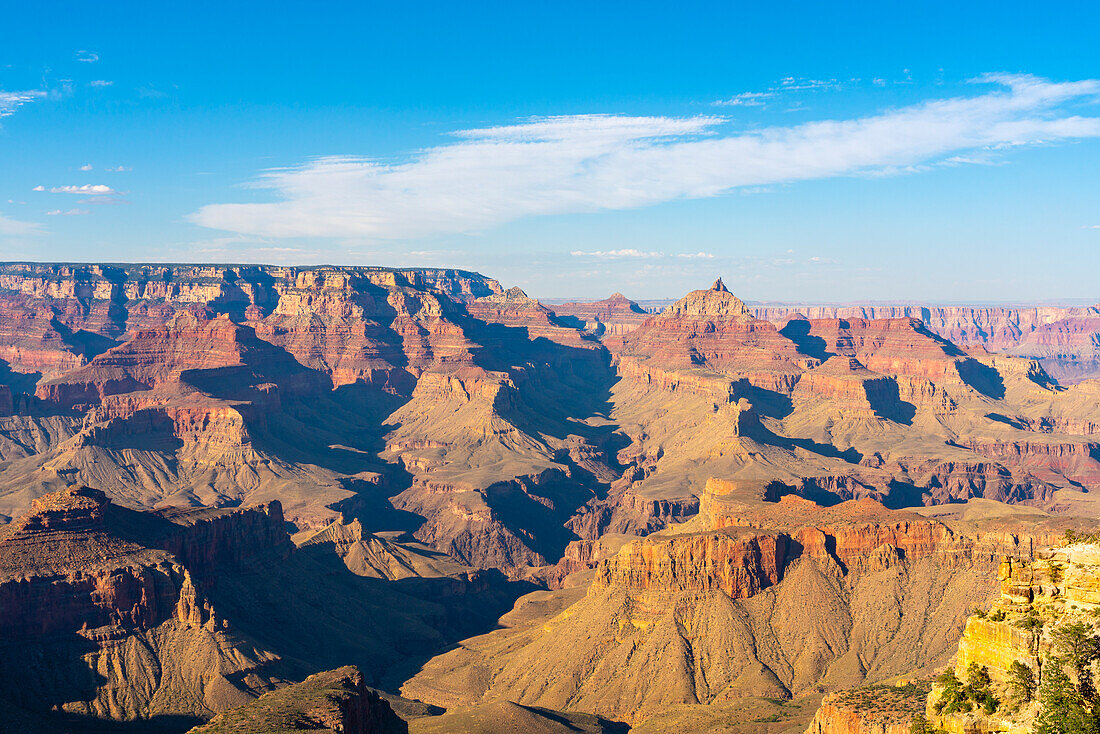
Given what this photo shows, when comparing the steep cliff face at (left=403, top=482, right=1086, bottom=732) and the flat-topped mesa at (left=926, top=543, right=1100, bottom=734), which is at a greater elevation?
the flat-topped mesa at (left=926, top=543, right=1100, bottom=734)

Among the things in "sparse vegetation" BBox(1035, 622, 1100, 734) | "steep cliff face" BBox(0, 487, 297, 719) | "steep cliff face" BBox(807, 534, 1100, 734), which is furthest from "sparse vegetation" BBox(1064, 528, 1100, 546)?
"steep cliff face" BBox(0, 487, 297, 719)

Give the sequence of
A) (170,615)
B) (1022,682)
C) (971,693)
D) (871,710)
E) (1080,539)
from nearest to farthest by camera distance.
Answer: (1022,682)
(971,693)
(1080,539)
(871,710)
(170,615)

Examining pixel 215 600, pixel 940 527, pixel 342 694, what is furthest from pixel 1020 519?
pixel 215 600

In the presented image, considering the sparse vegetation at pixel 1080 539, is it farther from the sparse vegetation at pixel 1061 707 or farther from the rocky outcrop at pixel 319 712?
the rocky outcrop at pixel 319 712

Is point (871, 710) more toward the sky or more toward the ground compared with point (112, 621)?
more toward the sky

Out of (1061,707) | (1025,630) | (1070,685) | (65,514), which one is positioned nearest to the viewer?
(1061,707)

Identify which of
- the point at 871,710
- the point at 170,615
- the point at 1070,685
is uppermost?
the point at 1070,685

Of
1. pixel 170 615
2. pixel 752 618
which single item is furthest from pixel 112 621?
pixel 752 618

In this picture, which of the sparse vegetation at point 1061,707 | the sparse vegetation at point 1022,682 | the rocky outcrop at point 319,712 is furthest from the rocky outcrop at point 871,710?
the sparse vegetation at point 1061,707

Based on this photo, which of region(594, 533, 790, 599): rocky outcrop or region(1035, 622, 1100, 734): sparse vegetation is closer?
region(1035, 622, 1100, 734): sparse vegetation

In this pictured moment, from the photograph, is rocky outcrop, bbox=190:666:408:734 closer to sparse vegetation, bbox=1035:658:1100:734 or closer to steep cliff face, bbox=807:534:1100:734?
steep cliff face, bbox=807:534:1100:734

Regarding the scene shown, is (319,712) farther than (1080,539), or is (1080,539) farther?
(319,712)

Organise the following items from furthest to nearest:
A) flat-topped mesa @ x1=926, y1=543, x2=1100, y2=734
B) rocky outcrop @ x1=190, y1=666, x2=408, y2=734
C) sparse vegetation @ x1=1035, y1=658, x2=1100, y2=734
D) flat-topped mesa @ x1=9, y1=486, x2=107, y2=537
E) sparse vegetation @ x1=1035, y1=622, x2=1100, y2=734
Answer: flat-topped mesa @ x1=9, y1=486, x2=107, y2=537, rocky outcrop @ x1=190, y1=666, x2=408, y2=734, flat-topped mesa @ x1=926, y1=543, x2=1100, y2=734, sparse vegetation @ x1=1035, y1=622, x2=1100, y2=734, sparse vegetation @ x1=1035, y1=658, x2=1100, y2=734

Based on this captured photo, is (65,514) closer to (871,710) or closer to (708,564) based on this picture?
(708,564)
